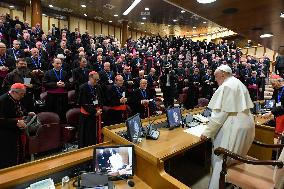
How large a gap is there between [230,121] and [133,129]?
1.21m

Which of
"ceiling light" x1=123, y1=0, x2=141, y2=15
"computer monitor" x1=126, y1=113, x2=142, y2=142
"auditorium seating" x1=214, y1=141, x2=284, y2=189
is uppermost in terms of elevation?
"ceiling light" x1=123, y1=0, x2=141, y2=15

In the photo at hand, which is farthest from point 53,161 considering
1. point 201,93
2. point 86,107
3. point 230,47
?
point 230,47

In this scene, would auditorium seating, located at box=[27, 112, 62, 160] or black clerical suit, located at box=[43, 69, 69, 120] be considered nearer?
auditorium seating, located at box=[27, 112, 62, 160]

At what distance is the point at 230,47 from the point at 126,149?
17.9 m

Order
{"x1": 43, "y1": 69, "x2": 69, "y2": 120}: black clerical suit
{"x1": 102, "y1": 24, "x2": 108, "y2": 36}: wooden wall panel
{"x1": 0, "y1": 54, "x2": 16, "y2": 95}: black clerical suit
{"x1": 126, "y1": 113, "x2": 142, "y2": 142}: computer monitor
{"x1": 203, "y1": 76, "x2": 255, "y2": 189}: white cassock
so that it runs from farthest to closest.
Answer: {"x1": 102, "y1": 24, "x2": 108, "y2": 36}: wooden wall panel
{"x1": 0, "y1": 54, "x2": 16, "y2": 95}: black clerical suit
{"x1": 43, "y1": 69, "x2": 69, "y2": 120}: black clerical suit
{"x1": 203, "y1": 76, "x2": 255, "y2": 189}: white cassock
{"x1": 126, "y1": 113, "x2": 142, "y2": 142}: computer monitor

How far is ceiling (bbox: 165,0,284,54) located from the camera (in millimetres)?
6035

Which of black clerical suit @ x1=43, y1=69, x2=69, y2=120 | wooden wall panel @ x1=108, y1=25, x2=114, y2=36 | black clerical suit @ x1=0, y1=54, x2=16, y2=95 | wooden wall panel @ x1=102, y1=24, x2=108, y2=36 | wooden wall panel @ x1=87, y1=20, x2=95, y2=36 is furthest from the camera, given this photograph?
wooden wall panel @ x1=108, y1=25, x2=114, y2=36

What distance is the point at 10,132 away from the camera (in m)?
3.66

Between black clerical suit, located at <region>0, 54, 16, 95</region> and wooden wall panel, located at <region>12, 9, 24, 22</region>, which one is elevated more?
wooden wall panel, located at <region>12, 9, 24, 22</region>

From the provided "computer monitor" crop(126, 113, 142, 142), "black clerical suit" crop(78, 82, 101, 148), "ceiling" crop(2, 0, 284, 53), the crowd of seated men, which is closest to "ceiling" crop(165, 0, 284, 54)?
"ceiling" crop(2, 0, 284, 53)

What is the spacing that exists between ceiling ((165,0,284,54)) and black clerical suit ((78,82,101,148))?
2.89 m

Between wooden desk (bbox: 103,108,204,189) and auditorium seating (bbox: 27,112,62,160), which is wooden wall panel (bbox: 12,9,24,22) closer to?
auditorium seating (bbox: 27,112,62,160)

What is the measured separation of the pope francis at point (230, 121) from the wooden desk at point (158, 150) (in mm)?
314

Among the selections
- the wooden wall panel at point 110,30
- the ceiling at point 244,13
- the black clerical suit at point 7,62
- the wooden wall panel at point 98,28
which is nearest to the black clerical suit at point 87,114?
the black clerical suit at point 7,62
